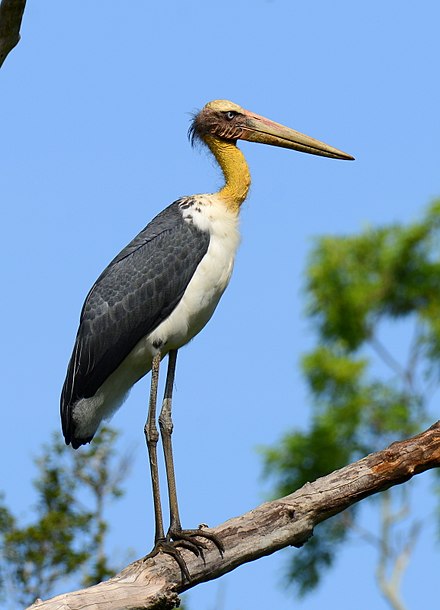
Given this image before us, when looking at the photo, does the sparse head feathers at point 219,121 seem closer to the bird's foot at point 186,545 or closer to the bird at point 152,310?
the bird at point 152,310

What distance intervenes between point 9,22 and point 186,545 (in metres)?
2.38

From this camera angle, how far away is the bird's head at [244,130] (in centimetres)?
781

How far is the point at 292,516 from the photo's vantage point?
6.22 metres

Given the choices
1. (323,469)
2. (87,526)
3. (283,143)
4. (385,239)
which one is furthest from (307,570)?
(283,143)

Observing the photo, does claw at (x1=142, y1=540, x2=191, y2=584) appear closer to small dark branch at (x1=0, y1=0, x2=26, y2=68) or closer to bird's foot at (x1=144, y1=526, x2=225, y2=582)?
bird's foot at (x1=144, y1=526, x2=225, y2=582)

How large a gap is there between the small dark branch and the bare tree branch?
7.13ft

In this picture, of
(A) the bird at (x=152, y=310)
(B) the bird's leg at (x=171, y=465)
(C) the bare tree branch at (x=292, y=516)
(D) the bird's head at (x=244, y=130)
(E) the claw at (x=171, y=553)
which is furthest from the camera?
(D) the bird's head at (x=244, y=130)

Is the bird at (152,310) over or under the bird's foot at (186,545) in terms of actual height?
over

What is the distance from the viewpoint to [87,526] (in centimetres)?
1038

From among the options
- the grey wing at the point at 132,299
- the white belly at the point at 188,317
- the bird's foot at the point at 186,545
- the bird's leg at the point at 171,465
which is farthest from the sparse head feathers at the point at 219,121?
the bird's foot at the point at 186,545

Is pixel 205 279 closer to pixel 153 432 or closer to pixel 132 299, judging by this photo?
pixel 132 299

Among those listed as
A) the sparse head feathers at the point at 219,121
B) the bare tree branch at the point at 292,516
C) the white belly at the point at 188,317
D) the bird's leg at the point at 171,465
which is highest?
the sparse head feathers at the point at 219,121

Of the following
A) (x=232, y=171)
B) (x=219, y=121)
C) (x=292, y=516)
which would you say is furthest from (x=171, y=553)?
(x=219, y=121)

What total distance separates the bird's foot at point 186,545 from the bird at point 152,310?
53 centimetres
